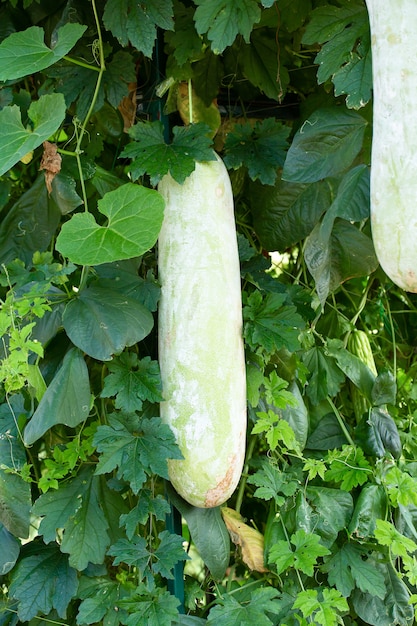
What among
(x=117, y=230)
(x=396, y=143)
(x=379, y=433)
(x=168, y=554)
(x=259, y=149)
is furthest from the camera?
(x=379, y=433)

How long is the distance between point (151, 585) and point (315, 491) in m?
0.32

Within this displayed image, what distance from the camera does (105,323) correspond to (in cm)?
109

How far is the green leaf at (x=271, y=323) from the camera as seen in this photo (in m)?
1.15

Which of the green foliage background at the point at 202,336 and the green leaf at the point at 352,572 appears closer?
the green foliage background at the point at 202,336

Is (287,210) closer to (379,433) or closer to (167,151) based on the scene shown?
(167,151)

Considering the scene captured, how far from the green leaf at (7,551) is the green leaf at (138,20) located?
799 millimetres

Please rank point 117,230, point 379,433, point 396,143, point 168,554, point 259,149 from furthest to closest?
1. point 379,433
2. point 259,149
3. point 168,554
4. point 117,230
5. point 396,143

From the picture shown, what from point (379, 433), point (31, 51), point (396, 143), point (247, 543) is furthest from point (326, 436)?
point (31, 51)

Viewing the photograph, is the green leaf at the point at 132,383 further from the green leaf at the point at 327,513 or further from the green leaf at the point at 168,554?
the green leaf at the point at 327,513

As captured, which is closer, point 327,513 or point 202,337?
point 202,337

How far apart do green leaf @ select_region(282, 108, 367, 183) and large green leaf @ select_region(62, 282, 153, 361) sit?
0.30m

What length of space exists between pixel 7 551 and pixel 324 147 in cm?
82

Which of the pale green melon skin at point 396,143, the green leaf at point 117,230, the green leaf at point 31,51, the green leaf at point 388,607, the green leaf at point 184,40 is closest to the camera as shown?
the pale green melon skin at point 396,143

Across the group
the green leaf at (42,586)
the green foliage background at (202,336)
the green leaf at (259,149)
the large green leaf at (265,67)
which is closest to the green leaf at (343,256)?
the green foliage background at (202,336)
